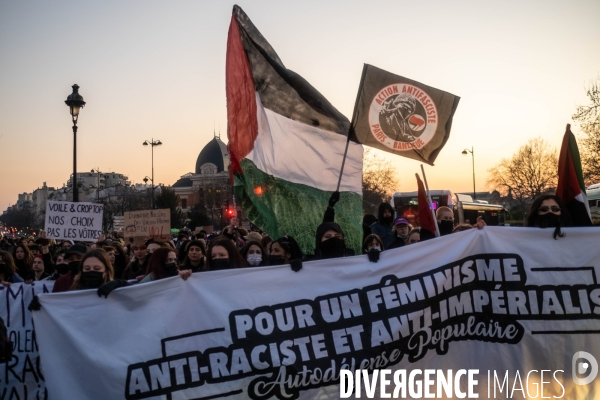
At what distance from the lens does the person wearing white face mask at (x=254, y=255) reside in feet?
19.4

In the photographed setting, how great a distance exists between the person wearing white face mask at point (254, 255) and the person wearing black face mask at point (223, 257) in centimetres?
57

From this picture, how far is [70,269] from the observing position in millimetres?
5645

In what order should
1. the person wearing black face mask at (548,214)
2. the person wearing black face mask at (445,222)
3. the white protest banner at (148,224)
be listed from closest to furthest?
1. the person wearing black face mask at (548,214)
2. the person wearing black face mask at (445,222)
3. the white protest banner at (148,224)

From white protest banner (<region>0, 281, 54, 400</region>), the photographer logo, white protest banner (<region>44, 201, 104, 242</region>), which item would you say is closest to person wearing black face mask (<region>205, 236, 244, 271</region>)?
white protest banner (<region>0, 281, 54, 400</region>)

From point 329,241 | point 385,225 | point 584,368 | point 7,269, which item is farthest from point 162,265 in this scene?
point 584,368

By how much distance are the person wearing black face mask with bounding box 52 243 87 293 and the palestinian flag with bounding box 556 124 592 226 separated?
4365 millimetres

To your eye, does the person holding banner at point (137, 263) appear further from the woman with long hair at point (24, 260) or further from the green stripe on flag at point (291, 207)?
the green stripe on flag at point (291, 207)

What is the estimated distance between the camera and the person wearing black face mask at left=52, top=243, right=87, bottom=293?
5418mm

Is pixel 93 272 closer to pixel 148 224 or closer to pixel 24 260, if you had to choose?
pixel 24 260

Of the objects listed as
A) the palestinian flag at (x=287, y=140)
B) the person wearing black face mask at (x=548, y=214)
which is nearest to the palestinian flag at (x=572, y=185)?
the person wearing black face mask at (x=548, y=214)

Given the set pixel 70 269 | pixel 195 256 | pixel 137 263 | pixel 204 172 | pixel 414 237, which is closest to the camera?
pixel 70 269

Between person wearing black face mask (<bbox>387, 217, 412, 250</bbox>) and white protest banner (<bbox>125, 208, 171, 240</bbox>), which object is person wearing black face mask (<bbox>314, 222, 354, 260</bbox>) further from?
white protest banner (<bbox>125, 208, 171, 240</bbox>)

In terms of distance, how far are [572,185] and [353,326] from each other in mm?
2351

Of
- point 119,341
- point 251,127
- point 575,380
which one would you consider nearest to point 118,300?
point 119,341
